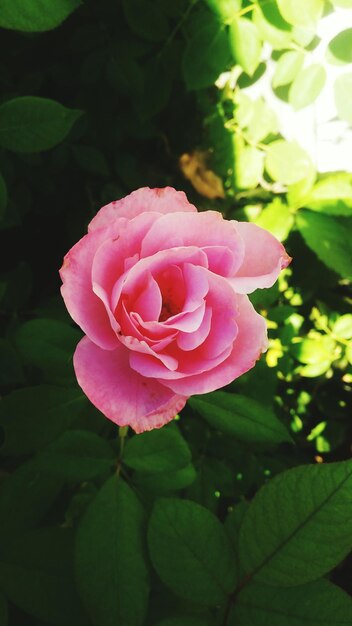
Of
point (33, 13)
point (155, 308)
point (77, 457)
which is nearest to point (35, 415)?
point (77, 457)

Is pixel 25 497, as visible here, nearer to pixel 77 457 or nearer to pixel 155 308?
pixel 77 457

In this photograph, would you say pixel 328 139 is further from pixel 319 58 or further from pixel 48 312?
pixel 48 312

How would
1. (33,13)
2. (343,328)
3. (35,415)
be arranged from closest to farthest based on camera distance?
(33,13) < (35,415) < (343,328)

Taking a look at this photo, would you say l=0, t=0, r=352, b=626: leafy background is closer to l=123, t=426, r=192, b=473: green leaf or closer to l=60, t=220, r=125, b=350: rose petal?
l=123, t=426, r=192, b=473: green leaf

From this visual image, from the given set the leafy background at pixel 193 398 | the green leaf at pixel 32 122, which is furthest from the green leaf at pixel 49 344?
the green leaf at pixel 32 122

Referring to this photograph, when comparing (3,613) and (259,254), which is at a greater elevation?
(259,254)

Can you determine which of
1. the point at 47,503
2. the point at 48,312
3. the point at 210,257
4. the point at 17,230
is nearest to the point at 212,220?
the point at 210,257
